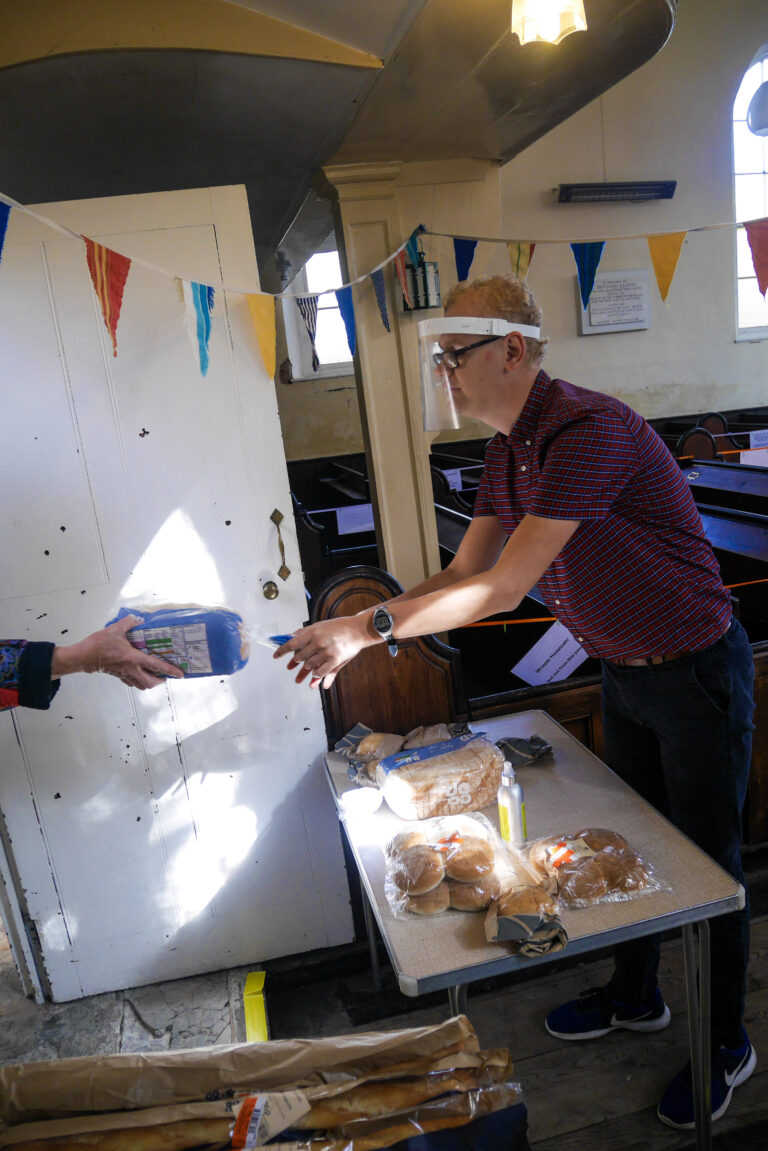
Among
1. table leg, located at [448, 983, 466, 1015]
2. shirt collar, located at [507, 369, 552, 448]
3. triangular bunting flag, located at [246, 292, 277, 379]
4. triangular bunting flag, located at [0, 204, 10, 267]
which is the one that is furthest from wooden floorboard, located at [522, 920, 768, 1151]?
triangular bunting flag, located at [0, 204, 10, 267]

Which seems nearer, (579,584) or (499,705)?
(579,584)

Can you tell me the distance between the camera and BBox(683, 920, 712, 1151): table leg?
A: 1525 mm

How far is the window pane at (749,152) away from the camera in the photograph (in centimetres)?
837

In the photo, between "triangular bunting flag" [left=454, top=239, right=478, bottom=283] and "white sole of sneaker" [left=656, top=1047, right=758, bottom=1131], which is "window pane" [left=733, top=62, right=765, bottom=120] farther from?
"white sole of sneaker" [left=656, top=1047, right=758, bottom=1131]

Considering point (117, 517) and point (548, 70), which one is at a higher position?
point (548, 70)

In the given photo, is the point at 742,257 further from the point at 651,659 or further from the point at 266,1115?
the point at 266,1115

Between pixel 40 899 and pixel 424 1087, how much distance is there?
1.76m

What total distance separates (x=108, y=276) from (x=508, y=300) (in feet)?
3.42

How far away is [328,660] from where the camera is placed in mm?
1610

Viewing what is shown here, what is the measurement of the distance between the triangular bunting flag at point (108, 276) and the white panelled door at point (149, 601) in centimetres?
A: 6

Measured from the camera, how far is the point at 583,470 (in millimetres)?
1476

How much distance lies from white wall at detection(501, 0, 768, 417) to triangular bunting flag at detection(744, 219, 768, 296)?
523 centimetres

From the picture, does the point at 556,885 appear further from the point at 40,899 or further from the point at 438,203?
the point at 438,203

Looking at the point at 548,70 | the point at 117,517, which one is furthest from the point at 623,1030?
the point at 548,70
